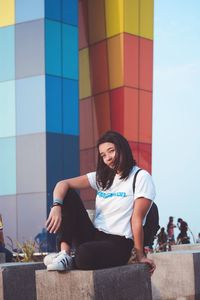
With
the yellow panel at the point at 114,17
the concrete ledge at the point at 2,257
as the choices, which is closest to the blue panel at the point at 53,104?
the yellow panel at the point at 114,17

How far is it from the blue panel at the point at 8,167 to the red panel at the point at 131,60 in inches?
154

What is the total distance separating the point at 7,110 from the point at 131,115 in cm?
372

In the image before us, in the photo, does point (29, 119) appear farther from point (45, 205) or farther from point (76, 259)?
point (76, 259)

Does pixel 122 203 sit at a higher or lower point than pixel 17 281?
higher

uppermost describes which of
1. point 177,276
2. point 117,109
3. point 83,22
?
point 83,22

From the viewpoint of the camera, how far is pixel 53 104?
50.4 feet

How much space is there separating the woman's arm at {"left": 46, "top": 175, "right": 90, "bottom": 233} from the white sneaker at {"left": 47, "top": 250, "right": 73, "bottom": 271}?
0.19m

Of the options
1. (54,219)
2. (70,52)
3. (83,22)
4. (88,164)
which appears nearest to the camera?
(54,219)

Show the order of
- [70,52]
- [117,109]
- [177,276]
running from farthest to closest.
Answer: [117,109]
[70,52]
[177,276]

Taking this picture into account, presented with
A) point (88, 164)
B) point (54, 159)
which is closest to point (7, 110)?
point (54, 159)

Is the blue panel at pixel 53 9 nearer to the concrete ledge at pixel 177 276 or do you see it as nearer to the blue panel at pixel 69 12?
the blue panel at pixel 69 12

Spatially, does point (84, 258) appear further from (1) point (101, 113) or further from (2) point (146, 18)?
(2) point (146, 18)

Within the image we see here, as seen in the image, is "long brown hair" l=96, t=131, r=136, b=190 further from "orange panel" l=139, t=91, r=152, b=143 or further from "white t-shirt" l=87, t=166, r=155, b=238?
"orange panel" l=139, t=91, r=152, b=143

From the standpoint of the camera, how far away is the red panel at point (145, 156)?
17317 mm
